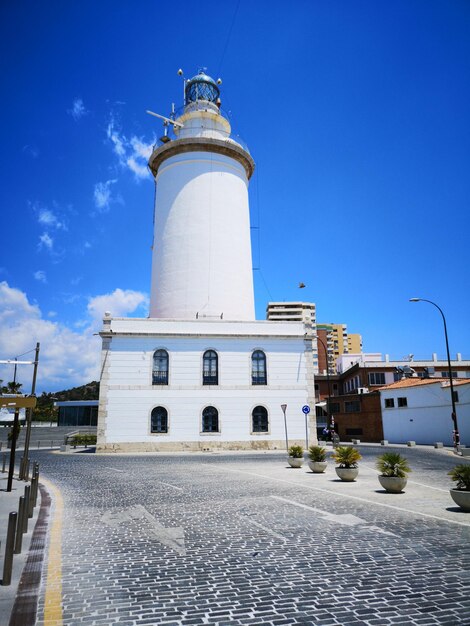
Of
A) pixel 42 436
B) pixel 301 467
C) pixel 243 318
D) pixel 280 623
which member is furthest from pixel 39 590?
pixel 42 436

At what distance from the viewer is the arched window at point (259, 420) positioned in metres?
29.8

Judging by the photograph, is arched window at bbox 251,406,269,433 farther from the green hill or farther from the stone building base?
the green hill

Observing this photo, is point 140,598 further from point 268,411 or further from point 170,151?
point 170,151

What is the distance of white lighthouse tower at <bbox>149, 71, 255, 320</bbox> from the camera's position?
3344 centimetres

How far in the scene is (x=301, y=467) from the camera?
18.2 m

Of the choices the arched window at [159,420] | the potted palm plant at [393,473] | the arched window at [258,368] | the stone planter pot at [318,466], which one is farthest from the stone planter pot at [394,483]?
→ the arched window at [159,420]

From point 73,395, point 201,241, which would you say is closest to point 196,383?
point 201,241

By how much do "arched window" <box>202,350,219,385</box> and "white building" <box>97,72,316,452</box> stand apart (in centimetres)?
7

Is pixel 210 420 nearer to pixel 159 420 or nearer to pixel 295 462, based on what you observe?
pixel 159 420

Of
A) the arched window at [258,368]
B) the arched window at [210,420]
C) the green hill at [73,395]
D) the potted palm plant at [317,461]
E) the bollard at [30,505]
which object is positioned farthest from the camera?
the green hill at [73,395]

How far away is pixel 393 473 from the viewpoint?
1130 cm

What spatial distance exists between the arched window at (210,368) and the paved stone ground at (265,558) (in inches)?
732

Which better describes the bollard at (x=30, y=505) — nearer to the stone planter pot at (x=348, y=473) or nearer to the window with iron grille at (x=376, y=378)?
the stone planter pot at (x=348, y=473)

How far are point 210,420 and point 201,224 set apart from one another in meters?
15.0
